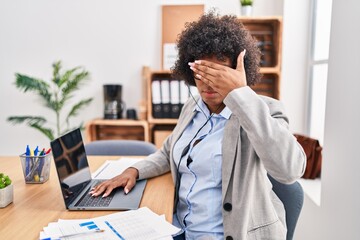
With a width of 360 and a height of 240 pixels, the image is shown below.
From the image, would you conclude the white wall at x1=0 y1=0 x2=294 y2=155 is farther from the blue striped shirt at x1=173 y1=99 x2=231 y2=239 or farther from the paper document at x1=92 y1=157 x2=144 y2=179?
the blue striped shirt at x1=173 y1=99 x2=231 y2=239

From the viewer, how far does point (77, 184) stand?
1144mm

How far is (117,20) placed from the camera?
2883 millimetres

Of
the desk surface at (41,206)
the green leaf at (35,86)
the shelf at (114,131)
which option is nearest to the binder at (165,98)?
the shelf at (114,131)

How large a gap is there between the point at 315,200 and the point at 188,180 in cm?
98

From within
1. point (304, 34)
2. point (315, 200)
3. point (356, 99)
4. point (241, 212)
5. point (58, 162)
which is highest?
point (304, 34)

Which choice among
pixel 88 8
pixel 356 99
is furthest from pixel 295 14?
pixel 88 8

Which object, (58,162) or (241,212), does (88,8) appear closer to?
(58,162)

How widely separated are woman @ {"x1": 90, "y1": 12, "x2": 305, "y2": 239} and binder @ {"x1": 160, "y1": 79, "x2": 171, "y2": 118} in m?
1.29

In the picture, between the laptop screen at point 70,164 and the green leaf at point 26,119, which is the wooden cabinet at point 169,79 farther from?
the laptop screen at point 70,164

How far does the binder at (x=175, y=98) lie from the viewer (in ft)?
8.48

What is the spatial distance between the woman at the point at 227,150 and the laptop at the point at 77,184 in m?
0.05

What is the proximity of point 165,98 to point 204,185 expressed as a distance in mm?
1571

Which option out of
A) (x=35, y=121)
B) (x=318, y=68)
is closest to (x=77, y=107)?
(x=35, y=121)

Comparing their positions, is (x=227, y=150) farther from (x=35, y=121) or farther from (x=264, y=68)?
(x=35, y=121)
